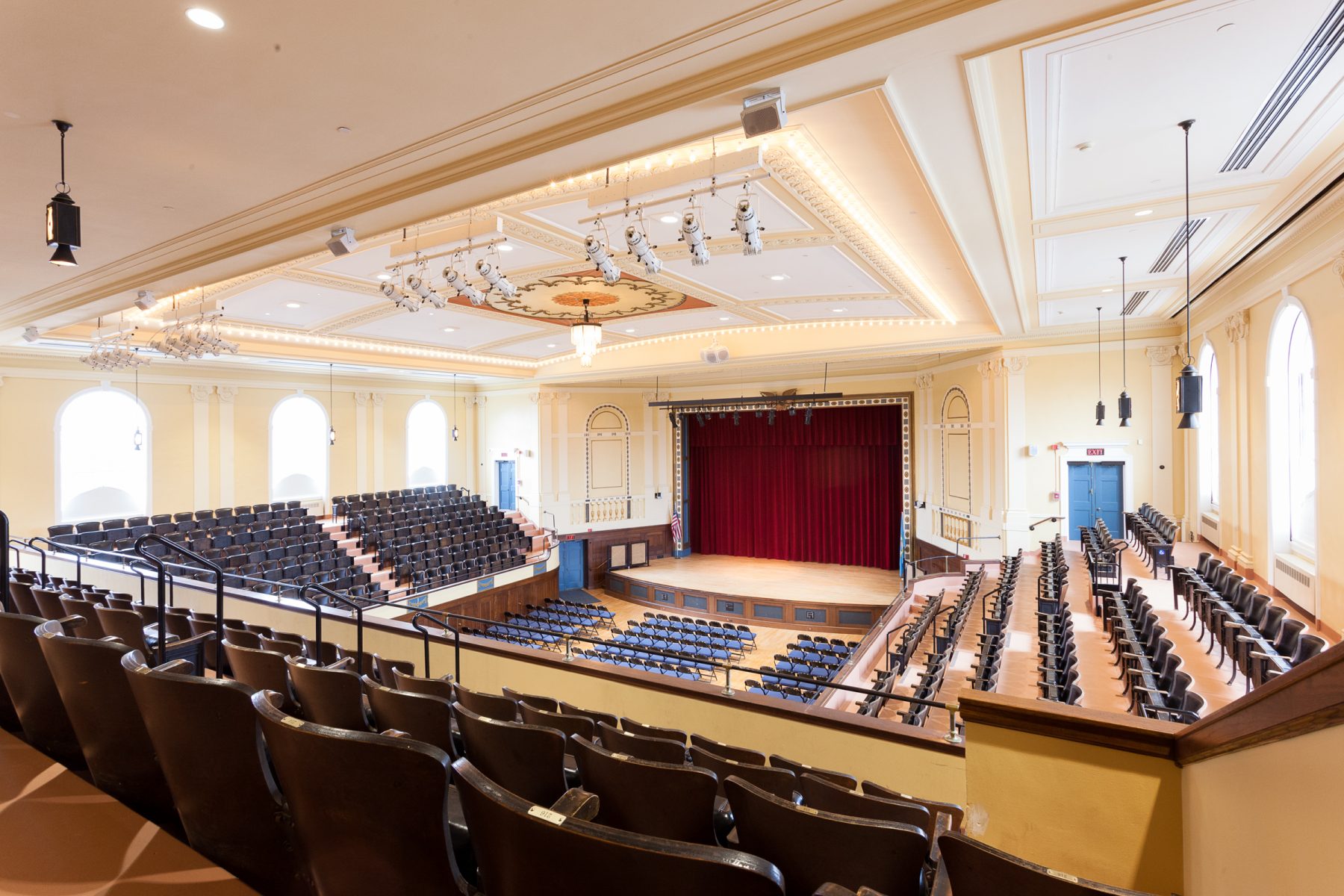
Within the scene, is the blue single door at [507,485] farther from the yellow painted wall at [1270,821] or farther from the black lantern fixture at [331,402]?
the yellow painted wall at [1270,821]

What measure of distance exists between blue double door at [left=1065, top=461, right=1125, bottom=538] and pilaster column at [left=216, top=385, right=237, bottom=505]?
17.7 metres

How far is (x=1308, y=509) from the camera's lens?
24.3ft

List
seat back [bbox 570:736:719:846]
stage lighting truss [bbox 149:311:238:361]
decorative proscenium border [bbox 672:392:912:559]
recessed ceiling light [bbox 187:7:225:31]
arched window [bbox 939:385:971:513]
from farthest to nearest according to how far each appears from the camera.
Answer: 1. decorative proscenium border [bbox 672:392:912:559]
2. arched window [bbox 939:385:971:513]
3. stage lighting truss [bbox 149:311:238:361]
4. recessed ceiling light [bbox 187:7:225:31]
5. seat back [bbox 570:736:719:846]

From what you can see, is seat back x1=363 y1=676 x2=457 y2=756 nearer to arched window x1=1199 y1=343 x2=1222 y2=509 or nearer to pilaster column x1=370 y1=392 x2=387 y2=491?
arched window x1=1199 y1=343 x2=1222 y2=509

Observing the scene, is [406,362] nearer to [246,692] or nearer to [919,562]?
[919,562]

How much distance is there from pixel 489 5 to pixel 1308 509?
31.9 ft

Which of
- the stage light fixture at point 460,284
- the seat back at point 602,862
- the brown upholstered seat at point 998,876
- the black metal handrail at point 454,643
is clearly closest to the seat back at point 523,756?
the seat back at point 602,862

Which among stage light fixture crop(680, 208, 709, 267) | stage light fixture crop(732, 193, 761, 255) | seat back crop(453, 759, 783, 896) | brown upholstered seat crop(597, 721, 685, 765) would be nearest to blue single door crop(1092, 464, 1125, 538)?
stage light fixture crop(732, 193, 761, 255)

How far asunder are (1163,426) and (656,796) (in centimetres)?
1346

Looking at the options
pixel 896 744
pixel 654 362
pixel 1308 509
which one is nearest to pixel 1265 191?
pixel 1308 509

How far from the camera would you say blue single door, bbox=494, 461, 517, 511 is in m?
18.9

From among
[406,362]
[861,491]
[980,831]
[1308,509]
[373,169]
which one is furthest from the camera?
[861,491]

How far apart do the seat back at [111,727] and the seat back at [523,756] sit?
827mm

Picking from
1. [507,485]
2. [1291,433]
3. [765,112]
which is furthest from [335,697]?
[507,485]
